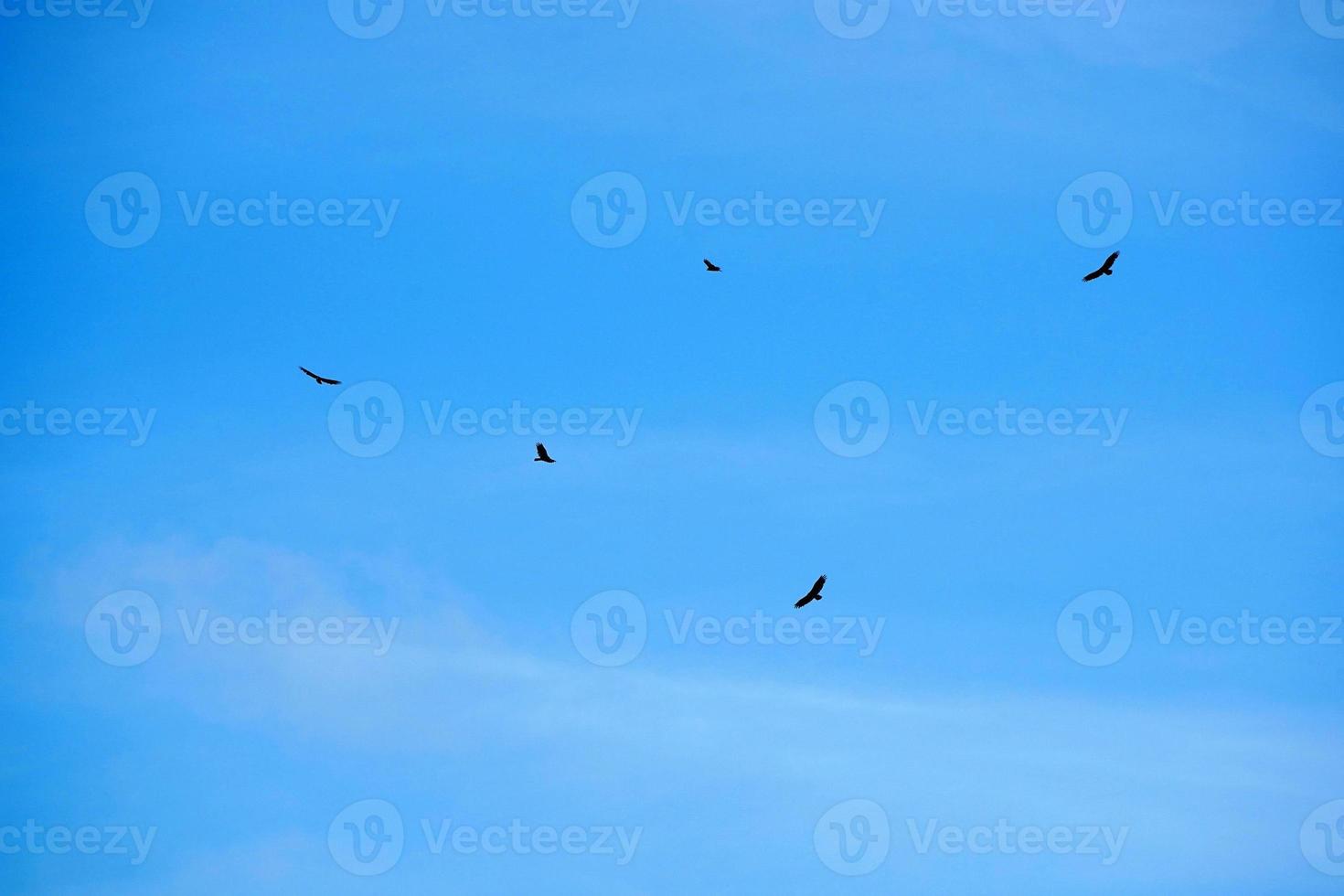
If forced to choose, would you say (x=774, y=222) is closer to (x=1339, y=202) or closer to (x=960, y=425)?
(x=960, y=425)

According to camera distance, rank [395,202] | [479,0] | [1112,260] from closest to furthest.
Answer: [1112,260] → [479,0] → [395,202]

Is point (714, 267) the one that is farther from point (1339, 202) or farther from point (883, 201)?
point (1339, 202)

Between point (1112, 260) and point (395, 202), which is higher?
point (395, 202)

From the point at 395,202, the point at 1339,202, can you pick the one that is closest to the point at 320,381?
the point at 395,202

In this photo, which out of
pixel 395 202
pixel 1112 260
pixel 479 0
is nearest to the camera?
pixel 1112 260

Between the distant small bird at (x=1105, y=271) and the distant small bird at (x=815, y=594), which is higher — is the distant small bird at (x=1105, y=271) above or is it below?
above

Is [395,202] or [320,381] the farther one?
[395,202]

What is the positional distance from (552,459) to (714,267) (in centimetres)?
665

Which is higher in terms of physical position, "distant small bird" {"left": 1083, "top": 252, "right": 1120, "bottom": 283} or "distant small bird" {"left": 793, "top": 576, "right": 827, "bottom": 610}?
"distant small bird" {"left": 1083, "top": 252, "right": 1120, "bottom": 283}

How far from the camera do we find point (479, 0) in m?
51.2

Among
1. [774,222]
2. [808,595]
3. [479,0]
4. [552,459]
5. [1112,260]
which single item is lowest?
[808,595]

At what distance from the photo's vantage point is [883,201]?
53281 millimetres

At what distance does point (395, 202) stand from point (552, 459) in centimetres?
1292

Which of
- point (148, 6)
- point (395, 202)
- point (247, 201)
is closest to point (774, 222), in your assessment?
point (395, 202)
